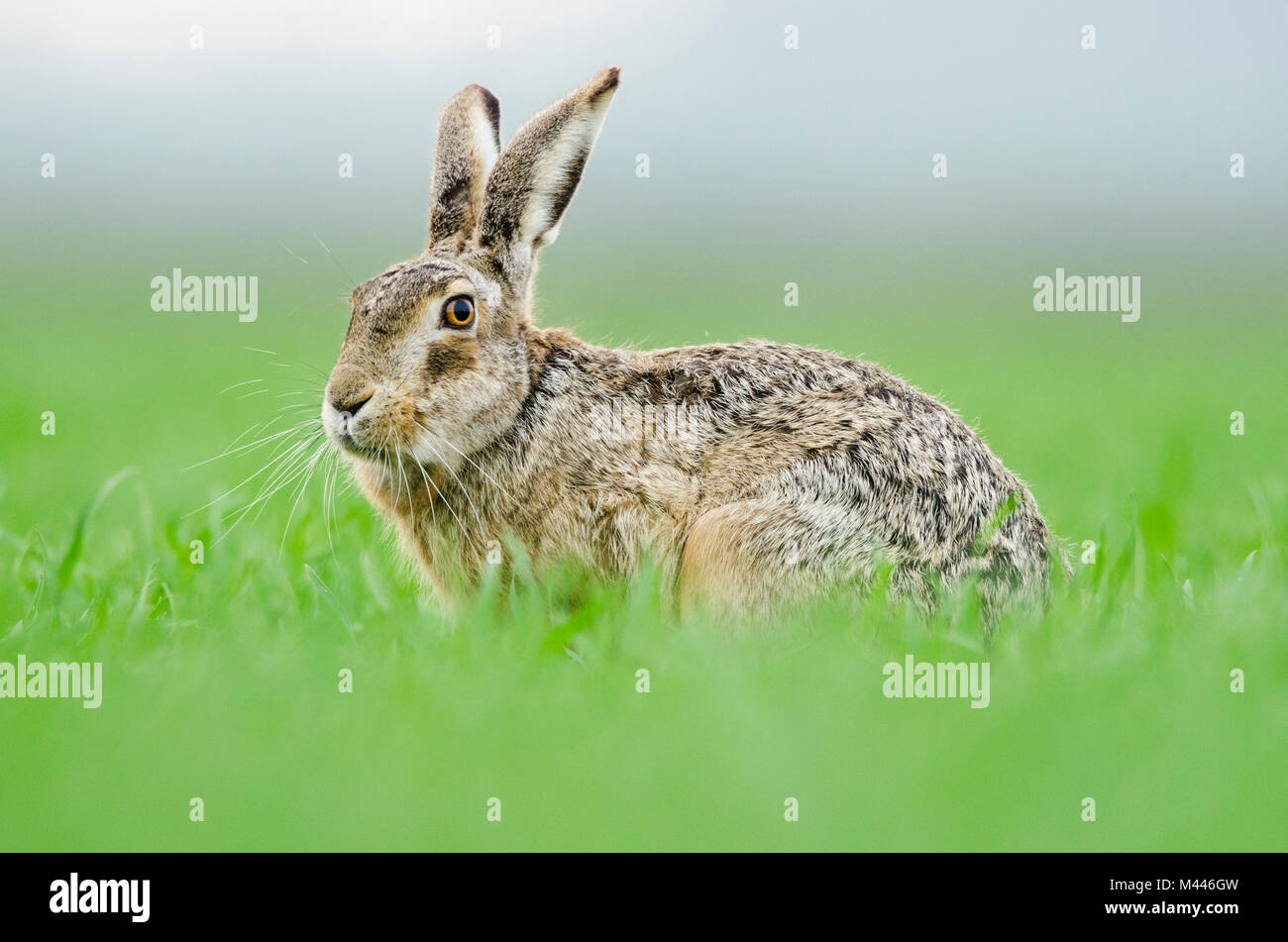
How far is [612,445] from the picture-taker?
679 centimetres

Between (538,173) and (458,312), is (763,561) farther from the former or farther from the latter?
(538,173)

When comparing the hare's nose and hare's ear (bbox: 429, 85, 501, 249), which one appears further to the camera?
hare's ear (bbox: 429, 85, 501, 249)

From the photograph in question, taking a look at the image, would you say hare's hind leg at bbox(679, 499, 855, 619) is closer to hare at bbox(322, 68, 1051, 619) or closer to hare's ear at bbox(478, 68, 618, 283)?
hare at bbox(322, 68, 1051, 619)

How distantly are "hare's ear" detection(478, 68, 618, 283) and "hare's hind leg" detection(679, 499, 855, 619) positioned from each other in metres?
1.69

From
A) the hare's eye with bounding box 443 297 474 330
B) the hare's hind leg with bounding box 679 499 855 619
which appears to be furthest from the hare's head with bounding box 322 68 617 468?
the hare's hind leg with bounding box 679 499 855 619

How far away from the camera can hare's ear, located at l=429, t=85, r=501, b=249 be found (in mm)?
7070

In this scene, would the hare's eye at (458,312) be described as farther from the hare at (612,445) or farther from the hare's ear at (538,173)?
the hare's ear at (538,173)

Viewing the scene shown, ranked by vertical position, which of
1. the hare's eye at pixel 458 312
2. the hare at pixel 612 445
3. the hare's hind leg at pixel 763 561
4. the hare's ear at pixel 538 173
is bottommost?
the hare's hind leg at pixel 763 561

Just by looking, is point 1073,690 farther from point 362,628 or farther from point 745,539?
point 362,628

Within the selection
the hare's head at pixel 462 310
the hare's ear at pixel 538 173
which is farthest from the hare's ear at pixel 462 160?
the hare's ear at pixel 538 173

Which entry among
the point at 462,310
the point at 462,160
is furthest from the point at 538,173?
the point at 462,310

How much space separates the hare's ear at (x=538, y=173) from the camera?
6.70 meters

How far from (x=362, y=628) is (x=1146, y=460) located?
20.2ft

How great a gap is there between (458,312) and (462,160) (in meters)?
1.02
